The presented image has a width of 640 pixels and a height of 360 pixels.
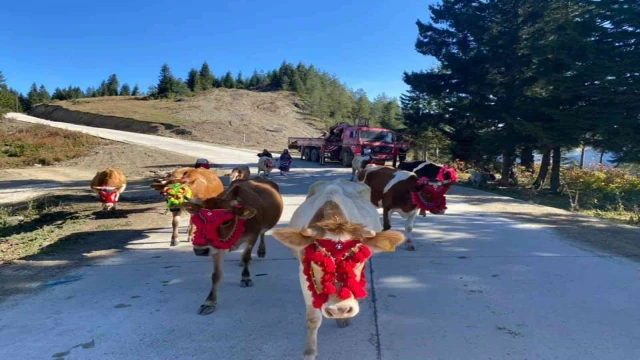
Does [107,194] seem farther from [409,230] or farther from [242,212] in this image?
[409,230]

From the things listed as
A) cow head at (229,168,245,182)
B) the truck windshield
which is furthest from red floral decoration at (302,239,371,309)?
the truck windshield

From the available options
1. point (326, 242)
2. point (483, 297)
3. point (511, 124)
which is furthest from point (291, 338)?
point (511, 124)

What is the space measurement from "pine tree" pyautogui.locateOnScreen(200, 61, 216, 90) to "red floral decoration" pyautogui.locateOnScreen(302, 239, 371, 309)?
83691 mm

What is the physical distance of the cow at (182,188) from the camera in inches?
288

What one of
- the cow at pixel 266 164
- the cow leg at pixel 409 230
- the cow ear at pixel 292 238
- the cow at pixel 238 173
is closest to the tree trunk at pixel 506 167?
the cow at pixel 266 164

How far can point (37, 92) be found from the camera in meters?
103

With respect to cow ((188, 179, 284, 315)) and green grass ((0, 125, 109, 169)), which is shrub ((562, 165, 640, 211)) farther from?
green grass ((0, 125, 109, 169))

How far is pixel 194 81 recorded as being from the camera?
82062 mm

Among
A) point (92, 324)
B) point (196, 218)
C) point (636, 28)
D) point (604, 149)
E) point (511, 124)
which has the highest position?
point (636, 28)

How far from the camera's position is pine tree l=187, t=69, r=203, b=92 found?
258 feet

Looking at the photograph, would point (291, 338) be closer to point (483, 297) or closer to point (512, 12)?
point (483, 297)

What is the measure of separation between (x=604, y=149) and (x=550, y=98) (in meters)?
2.91

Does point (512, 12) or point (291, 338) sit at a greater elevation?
point (512, 12)

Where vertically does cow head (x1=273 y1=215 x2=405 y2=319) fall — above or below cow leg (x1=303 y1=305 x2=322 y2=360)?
above
